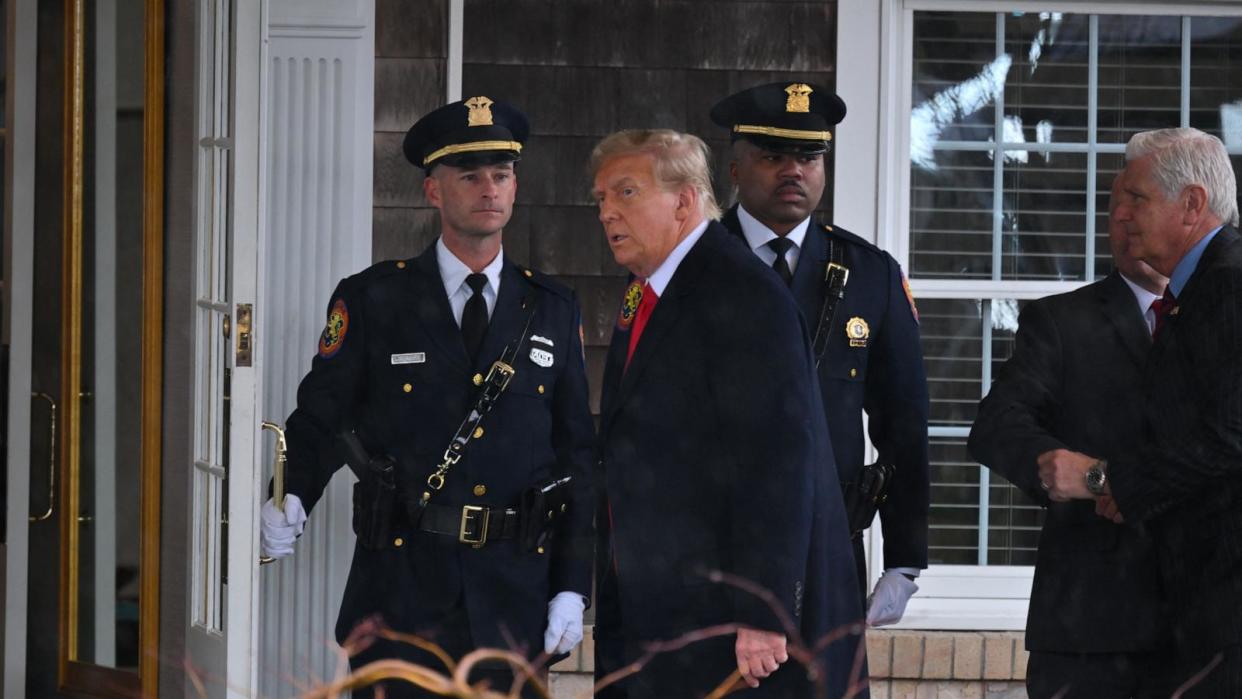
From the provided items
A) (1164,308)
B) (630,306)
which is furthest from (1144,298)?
(630,306)

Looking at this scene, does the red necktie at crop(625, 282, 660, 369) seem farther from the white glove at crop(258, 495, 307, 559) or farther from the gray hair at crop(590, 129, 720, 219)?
the white glove at crop(258, 495, 307, 559)

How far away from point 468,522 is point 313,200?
1239 mm

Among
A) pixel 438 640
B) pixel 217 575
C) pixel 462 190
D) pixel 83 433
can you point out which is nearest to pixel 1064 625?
pixel 438 640

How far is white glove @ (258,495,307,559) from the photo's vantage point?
121 inches

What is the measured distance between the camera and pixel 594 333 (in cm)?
390

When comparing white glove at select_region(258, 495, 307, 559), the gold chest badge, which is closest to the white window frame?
the gold chest badge

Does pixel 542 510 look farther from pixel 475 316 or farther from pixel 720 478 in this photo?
pixel 720 478

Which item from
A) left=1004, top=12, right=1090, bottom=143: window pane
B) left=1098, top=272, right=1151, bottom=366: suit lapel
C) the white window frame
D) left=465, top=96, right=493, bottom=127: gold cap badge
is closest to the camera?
left=1098, top=272, right=1151, bottom=366: suit lapel

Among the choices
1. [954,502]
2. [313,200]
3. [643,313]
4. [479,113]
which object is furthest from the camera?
[954,502]

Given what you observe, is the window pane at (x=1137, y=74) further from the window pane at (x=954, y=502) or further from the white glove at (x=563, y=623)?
the white glove at (x=563, y=623)

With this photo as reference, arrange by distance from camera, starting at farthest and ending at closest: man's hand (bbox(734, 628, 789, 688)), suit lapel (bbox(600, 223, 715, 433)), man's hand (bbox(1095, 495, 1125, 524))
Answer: man's hand (bbox(1095, 495, 1125, 524)) < suit lapel (bbox(600, 223, 715, 433)) < man's hand (bbox(734, 628, 789, 688))

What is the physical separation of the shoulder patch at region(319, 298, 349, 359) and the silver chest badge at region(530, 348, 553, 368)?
40 cm

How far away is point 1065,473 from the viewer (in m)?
2.64

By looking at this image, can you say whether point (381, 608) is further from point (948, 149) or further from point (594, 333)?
point (948, 149)
